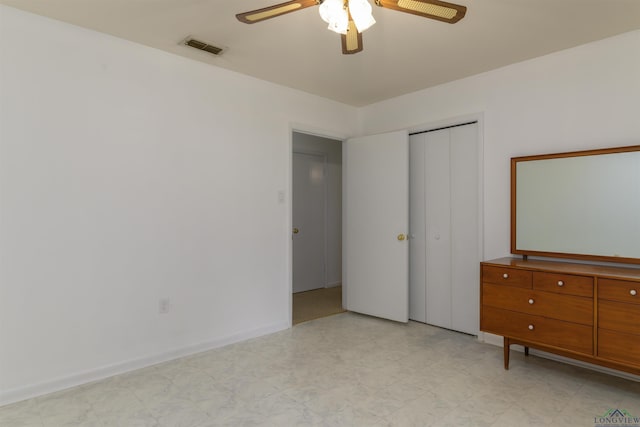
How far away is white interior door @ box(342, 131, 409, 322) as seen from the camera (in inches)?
153

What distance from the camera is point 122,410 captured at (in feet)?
7.29

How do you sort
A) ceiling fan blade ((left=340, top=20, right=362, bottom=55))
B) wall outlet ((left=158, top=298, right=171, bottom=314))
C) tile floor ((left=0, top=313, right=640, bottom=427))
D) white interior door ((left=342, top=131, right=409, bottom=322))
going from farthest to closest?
1. white interior door ((left=342, top=131, right=409, bottom=322))
2. wall outlet ((left=158, top=298, right=171, bottom=314))
3. tile floor ((left=0, top=313, right=640, bottom=427))
4. ceiling fan blade ((left=340, top=20, right=362, bottom=55))

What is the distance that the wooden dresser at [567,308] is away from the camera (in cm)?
223

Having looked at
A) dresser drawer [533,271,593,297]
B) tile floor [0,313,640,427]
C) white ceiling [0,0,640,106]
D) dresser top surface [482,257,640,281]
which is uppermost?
white ceiling [0,0,640,106]

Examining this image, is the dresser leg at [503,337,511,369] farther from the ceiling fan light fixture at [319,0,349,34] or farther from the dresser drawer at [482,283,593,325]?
the ceiling fan light fixture at [319,0,349,34]

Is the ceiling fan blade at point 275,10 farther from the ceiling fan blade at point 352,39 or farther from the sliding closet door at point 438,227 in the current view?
the sliding closet door at point 438,227

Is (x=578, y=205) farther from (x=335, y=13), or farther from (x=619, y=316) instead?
(x=335, y=13)

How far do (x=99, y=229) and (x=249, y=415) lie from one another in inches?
63.3

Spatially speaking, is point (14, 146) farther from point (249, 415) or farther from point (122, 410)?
point (249, 415)

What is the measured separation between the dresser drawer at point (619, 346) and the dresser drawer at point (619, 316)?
0.10 feet

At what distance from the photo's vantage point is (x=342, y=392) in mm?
2432

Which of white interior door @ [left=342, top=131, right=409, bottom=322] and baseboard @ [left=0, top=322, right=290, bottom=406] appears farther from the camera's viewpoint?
white interior door @ [left=342, top=131, right=409, bottom=322]

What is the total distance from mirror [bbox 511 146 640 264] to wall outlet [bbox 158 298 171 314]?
2.80m

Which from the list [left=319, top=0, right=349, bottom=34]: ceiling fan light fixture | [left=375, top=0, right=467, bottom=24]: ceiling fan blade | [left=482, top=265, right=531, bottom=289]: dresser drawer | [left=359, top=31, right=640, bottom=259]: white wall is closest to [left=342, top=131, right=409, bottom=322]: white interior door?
[left=359, top=31, right=640, bottom=259]: white wall
